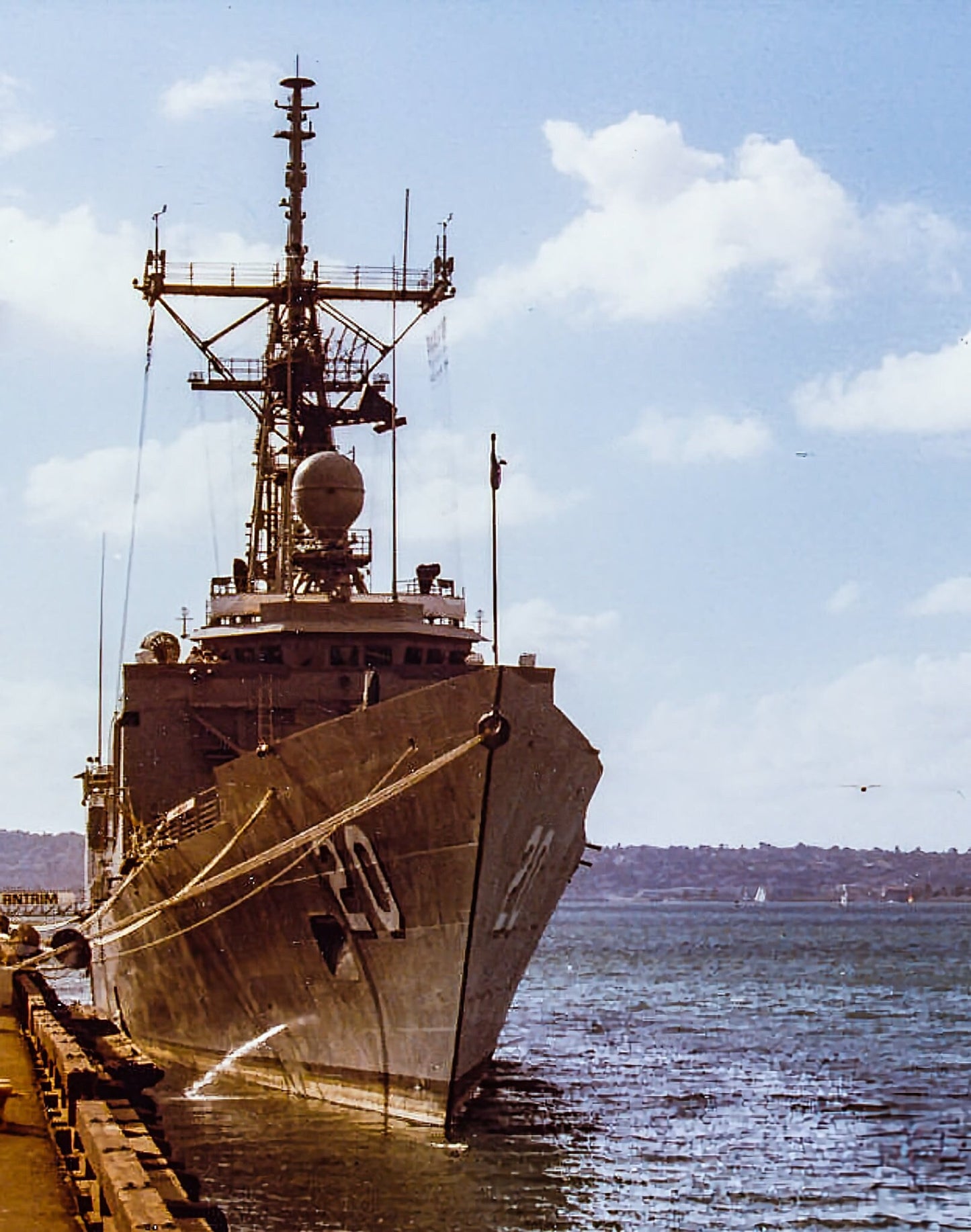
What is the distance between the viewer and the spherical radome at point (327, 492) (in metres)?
24.1

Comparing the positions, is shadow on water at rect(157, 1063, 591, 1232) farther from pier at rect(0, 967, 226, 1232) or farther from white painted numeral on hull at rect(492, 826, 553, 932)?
white painted numeral on hull at rect(492, 826, 553, 932)

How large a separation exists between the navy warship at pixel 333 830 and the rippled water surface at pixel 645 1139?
0.84 m

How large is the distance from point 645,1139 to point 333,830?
5.44 meters

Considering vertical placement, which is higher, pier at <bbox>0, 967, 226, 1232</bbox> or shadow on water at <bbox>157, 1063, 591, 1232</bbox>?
pier at <bbox>0, 967, 226, 1232</bbox>

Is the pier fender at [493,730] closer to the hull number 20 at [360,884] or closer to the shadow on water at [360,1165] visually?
the hull number 20 at [360,884]

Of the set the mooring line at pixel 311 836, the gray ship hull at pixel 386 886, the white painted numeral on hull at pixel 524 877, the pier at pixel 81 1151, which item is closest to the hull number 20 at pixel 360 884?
the gray ship hull at pixel 386 886

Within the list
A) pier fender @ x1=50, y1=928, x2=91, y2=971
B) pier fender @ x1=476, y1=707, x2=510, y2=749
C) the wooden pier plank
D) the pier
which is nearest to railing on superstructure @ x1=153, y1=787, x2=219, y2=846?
the pier

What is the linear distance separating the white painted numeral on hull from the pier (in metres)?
3.63

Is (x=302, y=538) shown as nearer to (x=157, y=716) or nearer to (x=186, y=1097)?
(x=157, y=716)

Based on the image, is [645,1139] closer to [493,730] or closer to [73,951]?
[493,730]

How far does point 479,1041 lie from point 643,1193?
2338 mm

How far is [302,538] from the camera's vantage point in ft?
82.7

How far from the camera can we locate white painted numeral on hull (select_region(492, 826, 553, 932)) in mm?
17859

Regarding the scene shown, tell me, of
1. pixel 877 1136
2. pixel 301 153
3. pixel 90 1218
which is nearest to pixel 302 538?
pixel 301 153
